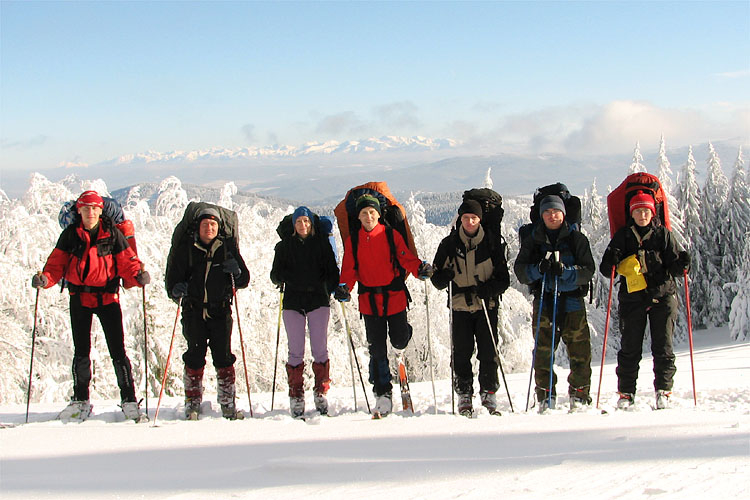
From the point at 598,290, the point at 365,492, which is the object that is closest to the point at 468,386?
the point at 365,492

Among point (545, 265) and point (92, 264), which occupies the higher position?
point (92, 264)

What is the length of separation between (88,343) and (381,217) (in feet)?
11.6

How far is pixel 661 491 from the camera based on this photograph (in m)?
2.87

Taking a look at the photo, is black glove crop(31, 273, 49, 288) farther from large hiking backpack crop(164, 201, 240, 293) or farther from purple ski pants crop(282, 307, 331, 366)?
purple ski pants crop(282, 307, 331, 366)

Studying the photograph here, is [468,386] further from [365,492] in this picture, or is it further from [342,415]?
[365,492]

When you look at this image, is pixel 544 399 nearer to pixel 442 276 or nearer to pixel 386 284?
pixel 442 276

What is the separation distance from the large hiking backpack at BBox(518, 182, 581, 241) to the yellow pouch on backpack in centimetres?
61

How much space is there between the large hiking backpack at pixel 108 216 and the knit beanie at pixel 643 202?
536cm

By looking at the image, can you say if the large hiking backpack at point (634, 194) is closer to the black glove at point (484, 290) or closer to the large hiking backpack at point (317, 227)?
the black glove at point (484, 290)

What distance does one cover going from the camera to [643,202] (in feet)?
18.4

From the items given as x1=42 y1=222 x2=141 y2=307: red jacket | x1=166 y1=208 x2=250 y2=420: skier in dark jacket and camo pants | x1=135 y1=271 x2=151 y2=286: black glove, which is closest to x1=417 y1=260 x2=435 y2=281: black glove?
x1=166 y1=208 x2=250 y2=420: skier in dark jacket and camo pants

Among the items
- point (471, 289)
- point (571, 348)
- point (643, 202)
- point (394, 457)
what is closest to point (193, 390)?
point (394, 457)

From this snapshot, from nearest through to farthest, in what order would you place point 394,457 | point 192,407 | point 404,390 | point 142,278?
1. point 394,457
2. point 142,278
3. point 192,407
4. point 404,390

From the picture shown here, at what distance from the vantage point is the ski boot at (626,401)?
5761 mm
